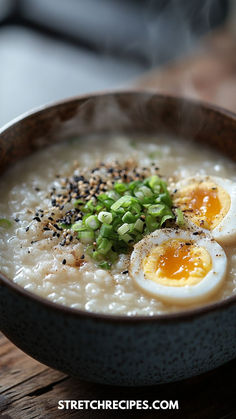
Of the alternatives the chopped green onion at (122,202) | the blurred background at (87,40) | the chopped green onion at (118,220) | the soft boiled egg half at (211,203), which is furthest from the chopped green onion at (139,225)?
the blurred background at (87,40)

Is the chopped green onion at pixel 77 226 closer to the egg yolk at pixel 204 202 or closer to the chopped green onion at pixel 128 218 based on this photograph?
the chopped green onion at pixel 128 218

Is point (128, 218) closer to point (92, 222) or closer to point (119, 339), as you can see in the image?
point (92, 222)

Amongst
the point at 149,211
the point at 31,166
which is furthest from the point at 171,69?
the point at 149,211

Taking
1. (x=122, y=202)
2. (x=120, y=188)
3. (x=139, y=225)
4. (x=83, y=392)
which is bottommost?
(x=83, y=392)

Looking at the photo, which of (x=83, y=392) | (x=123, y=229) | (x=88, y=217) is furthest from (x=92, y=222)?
(x=83, y=392)

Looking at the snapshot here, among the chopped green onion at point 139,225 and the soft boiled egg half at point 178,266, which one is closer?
the soft boiled egg half at point 178,266

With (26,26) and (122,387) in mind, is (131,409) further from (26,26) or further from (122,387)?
(26,26)
